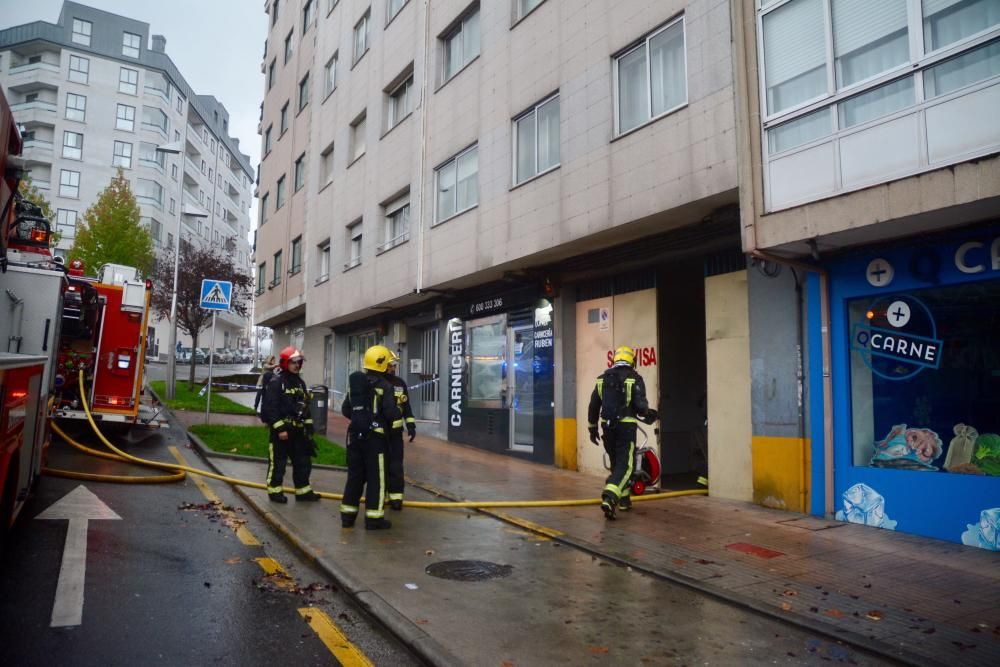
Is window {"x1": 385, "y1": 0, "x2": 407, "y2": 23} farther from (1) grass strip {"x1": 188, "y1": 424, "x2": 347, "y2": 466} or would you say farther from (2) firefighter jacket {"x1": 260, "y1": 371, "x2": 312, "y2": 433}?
(2) firefighter jacket {"x1": 260, "y1": 371, "x2": 312, "y2": 433}

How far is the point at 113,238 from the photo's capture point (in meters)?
29.6

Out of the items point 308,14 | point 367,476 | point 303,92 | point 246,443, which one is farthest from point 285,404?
point 308,14

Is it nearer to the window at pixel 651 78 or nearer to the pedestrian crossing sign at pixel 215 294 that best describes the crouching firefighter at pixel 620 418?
the window at pixel 651 78

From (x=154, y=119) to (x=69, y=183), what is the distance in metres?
9.58

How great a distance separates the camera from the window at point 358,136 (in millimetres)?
21312

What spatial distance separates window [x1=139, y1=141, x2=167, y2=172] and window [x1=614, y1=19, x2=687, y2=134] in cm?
5747

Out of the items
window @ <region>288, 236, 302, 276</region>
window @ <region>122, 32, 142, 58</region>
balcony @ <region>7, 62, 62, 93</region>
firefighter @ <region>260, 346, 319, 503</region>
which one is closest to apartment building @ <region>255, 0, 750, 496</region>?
window @ <region>288, 236, 302, 276</region>

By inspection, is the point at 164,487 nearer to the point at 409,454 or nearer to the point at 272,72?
the point at 409,454

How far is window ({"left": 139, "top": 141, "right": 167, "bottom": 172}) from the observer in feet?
192

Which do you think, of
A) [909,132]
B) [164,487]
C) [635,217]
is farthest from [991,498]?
[164,487]

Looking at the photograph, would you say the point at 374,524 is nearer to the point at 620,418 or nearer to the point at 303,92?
the point at 620,418

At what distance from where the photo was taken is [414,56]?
17422mm

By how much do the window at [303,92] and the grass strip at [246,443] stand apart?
57.6 ft

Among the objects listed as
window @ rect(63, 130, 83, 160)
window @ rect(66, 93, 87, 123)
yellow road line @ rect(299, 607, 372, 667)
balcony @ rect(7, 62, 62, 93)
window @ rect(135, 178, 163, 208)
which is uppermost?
balcony @ rect(7, 62, 62, 93)
